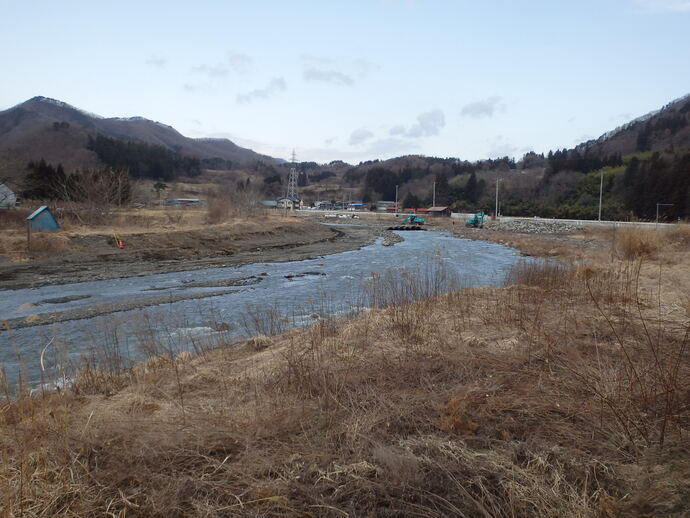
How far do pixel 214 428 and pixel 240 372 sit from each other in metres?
2.44

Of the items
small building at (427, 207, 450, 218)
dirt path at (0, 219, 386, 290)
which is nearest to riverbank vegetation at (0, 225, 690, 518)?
dirt path at (0, 219, 386, 290)

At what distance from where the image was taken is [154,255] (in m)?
25.9

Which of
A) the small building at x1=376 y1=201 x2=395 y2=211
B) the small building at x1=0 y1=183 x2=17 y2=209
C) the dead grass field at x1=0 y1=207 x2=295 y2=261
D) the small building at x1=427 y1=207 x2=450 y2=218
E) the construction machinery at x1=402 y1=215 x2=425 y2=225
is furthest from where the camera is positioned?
the small building at x1=376 y1=201 x2=395 y2=211

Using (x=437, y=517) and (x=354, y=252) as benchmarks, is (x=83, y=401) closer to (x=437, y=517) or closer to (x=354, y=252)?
(x=437, y=517)

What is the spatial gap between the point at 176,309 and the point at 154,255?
14.5 m

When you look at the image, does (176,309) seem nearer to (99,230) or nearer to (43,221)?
(43,221)

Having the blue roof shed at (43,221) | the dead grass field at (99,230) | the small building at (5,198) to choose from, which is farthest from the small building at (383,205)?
the blue roof shed at (43,221)

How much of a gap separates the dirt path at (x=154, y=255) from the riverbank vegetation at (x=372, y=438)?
15.9m

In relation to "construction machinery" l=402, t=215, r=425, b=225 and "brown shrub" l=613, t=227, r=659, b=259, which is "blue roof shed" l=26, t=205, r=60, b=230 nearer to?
"brown shrub" l=613, t=227, r=659, b=259

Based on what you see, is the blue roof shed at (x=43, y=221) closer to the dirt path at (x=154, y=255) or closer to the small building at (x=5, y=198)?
the dirt path at (x=154, y=255)

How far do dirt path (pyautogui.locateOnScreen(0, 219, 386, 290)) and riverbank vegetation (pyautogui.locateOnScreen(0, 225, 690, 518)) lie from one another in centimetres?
1586

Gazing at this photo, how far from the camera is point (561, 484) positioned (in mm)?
2850

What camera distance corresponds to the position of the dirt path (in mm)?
19312

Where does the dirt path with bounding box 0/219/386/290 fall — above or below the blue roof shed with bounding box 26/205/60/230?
below
